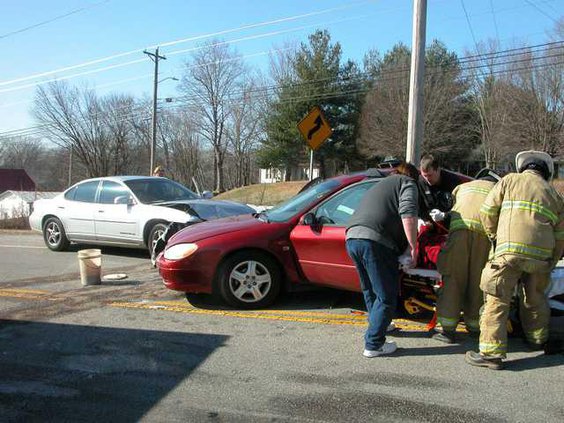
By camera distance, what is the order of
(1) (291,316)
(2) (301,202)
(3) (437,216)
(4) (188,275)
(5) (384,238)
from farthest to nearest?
(2) (301,202) < (4) (188,275) < (1) (291,316) < (3) (437,216) < (5) (384,238)

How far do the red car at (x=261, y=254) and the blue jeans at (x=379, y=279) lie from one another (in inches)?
49.1

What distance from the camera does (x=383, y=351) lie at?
14.6 feet

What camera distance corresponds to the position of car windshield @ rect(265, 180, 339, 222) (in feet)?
19.7

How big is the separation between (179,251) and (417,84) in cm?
589

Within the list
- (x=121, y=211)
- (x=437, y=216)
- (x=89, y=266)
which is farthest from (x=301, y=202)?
(x=121, y=211)

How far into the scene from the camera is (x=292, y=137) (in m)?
45.6

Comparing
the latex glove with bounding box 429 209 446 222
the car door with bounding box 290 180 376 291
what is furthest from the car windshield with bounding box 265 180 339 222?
the latex glove with bounding box 429 209 446 222

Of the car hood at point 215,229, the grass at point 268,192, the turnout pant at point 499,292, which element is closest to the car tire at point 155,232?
the car hood at point 215,229

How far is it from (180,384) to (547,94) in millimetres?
36629

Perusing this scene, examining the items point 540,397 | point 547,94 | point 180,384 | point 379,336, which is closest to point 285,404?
point 180,384

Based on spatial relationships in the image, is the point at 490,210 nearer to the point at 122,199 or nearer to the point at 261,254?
the point at 261,254

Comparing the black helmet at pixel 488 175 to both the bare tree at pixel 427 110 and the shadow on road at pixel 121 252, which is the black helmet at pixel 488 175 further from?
the bare tree at pixel 427 110

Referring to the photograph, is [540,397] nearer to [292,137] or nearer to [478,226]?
[478,226]

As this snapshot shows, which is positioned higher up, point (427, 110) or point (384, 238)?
point (427, 110)
